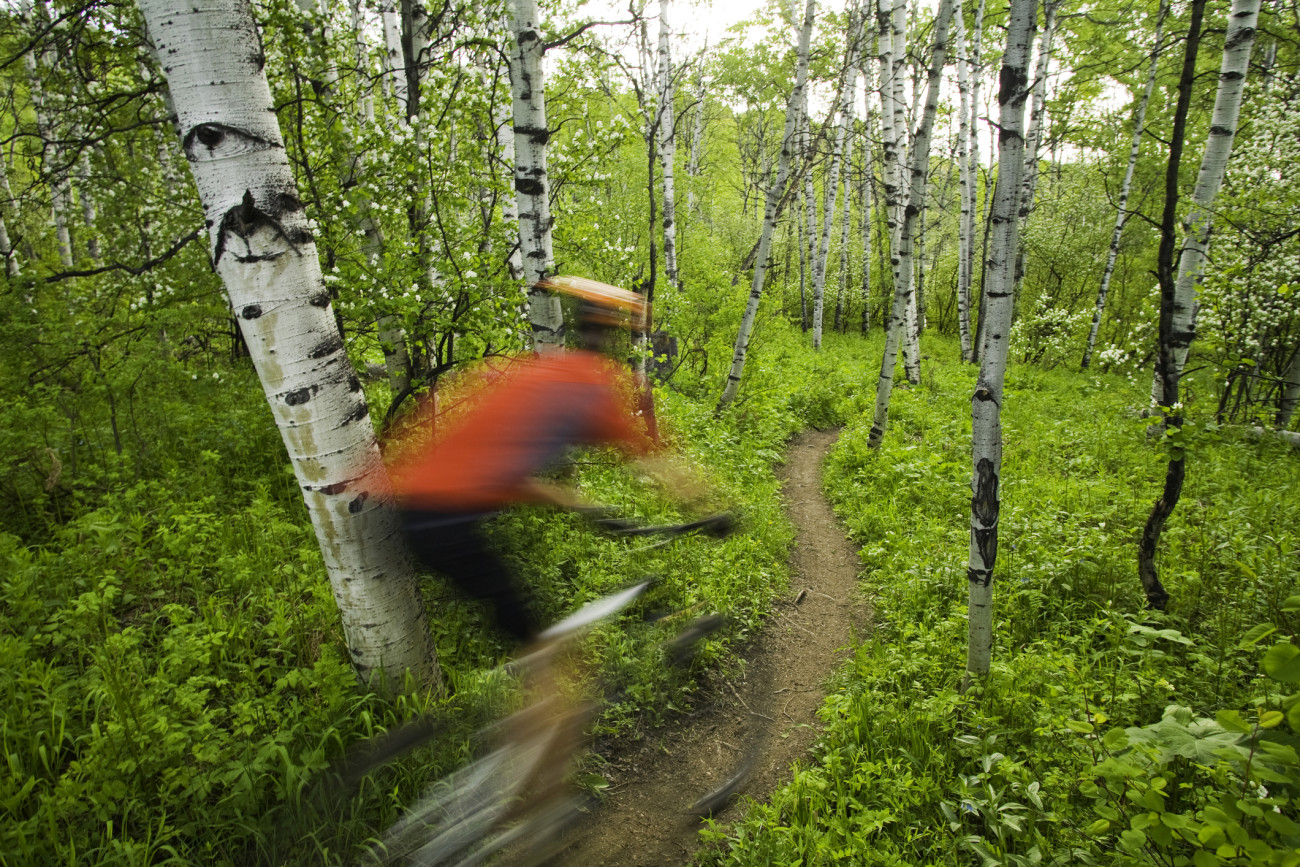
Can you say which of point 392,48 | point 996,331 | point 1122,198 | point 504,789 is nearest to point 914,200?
point 996,331

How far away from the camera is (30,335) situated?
5.56 meters

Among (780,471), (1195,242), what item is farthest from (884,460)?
(1195,242)

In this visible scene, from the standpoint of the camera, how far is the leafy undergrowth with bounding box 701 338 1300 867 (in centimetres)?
189

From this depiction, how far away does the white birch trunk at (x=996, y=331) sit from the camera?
3037 millimetres

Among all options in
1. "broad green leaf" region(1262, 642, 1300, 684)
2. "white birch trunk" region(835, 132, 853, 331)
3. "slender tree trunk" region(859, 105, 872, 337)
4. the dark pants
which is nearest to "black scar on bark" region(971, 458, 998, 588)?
"broad green leaf" region(1262, 642, 1300, 684)

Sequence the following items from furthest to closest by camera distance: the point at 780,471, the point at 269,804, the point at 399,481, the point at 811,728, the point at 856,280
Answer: the point at 856,280, the point at 780,471, the point at 811,728, the point at 399,481, the point at 269,804

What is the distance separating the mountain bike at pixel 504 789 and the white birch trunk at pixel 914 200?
275 inches

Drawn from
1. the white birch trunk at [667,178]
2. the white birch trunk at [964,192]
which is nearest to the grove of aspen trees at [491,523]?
the white birch trunk at [667,178]

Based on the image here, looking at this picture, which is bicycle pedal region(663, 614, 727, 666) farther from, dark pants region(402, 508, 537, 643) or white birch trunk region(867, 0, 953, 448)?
white birch trunk region(867, 0, 953, 448)

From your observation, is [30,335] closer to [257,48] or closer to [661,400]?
[257,48]

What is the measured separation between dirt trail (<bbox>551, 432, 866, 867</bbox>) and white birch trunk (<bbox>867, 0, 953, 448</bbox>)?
3.92 meters

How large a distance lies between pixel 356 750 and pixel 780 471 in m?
7.12

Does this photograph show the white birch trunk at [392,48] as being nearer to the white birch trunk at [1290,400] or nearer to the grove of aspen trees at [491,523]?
the grove of aspen trees at [491,523]

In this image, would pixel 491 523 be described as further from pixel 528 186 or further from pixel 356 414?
pixel 528 186
